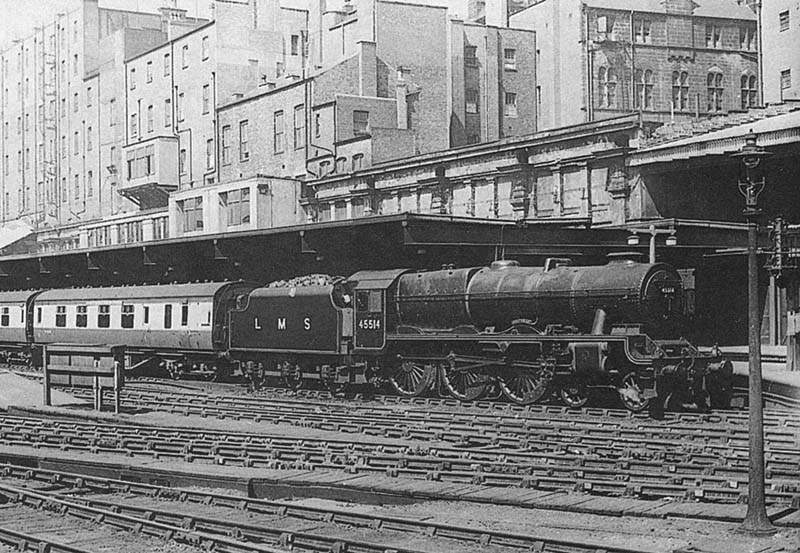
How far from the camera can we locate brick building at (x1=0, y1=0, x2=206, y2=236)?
6444 centimetres

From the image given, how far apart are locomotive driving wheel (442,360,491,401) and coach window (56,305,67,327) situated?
1533 cm

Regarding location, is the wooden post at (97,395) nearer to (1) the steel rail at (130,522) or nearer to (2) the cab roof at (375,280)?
(2) the cab roof at (375,280)

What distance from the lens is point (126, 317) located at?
99.9 ft

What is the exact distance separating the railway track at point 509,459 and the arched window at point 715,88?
4680cm

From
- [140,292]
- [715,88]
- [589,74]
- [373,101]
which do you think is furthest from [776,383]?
[715,88]

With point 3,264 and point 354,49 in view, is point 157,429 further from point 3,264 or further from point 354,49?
point 354,49

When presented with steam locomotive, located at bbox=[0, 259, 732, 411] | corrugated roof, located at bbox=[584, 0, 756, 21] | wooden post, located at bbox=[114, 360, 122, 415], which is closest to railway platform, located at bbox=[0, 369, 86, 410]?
wooden post, located at bbox=[114, 360, 122, 415]

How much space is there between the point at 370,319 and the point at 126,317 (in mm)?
9946

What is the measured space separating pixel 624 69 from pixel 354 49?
624 inches

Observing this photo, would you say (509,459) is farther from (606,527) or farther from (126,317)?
(126,317)

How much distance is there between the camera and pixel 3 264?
40312 millimetres

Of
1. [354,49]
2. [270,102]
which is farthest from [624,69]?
[270,102]

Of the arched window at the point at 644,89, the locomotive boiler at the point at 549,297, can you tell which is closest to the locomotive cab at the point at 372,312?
the locomotive boiler at the point at 549,297

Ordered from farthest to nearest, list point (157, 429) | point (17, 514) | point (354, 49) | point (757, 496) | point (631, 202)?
point (354, 49) → point (631, 202) → point (157, 429) → point (17, 514) → point (757, 496)
